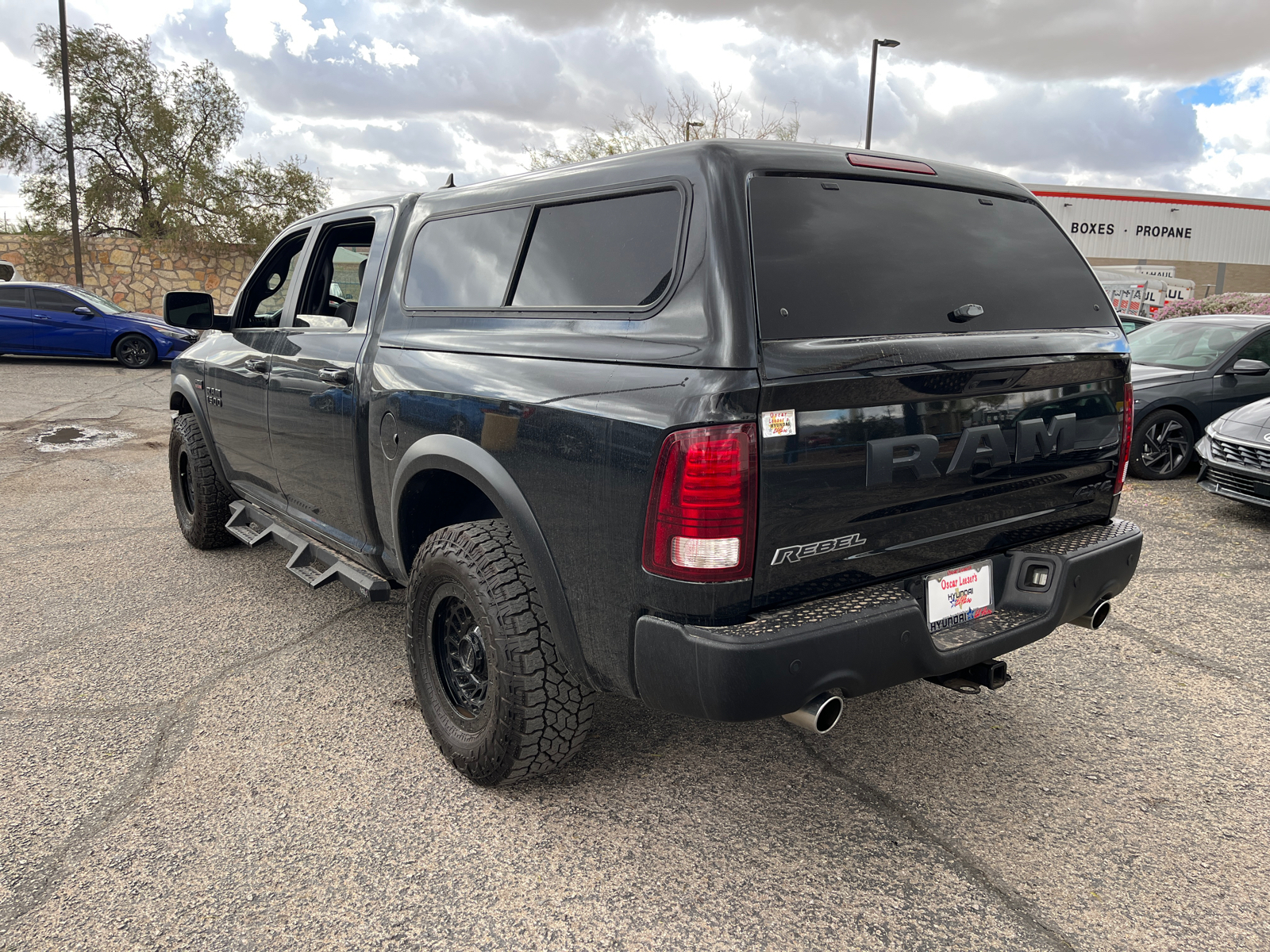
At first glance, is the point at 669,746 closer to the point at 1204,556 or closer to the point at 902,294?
the point at 902,294

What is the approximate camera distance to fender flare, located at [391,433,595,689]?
8.34 ft

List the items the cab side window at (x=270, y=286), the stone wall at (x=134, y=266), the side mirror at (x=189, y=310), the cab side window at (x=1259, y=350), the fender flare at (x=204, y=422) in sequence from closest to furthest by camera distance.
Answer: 1. the cab side window at (x=270, y=286)
2. the side mirror at (x=189, y=310)
3. the fender flare at (x=204, y=422)
4. the cab side window at (x=1259, y=350)
5. the stone wall at (x=134, y=266)

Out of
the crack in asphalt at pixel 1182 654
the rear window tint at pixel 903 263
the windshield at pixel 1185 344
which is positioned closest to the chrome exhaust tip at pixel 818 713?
the rear window tint at pixel 903 263

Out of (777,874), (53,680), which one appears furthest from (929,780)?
(53,680)

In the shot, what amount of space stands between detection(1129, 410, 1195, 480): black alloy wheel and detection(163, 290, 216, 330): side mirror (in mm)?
7125

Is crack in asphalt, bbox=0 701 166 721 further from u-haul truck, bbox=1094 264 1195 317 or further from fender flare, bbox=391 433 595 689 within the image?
u-haul truck, bbox=1094 264 1195 317

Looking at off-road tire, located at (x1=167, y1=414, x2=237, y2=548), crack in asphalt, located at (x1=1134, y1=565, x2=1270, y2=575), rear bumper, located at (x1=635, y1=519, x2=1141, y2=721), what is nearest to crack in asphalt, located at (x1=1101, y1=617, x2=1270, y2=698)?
crack in asphalt, located at (x1=1134, y1=565, x2=1270, y2=575)

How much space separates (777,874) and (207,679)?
8.13 feet

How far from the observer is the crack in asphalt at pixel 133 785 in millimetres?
2381

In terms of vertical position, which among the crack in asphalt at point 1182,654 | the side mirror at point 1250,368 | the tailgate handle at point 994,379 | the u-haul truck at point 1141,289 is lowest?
the crack in asphalt at point 1182,654

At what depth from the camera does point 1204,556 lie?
5531mm

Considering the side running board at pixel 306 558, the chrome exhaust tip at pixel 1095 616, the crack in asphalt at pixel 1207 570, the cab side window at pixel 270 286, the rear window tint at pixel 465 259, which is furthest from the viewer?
the crack in asphalt at pixel 1207 570

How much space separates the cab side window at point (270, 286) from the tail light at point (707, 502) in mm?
3015

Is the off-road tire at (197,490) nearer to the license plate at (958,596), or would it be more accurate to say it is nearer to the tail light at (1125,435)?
the license plate at (958,596)
